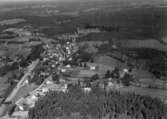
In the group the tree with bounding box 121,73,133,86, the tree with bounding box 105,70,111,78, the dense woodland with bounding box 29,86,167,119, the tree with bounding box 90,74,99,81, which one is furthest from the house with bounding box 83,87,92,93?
the tree with bounding box 105,70,111,78

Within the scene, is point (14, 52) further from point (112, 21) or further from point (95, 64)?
point (112, 21)

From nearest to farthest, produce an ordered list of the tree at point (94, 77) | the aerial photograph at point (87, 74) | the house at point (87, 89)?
the aerial photograph at point (87, 74) < the house at point (87, 89) < the tree at point (94, 77)

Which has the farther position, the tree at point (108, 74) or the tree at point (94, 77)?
the tree at point (108, 74)

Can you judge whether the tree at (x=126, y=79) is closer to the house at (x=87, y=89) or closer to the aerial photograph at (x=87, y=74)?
the aerial photograph at (x=87, y=74)

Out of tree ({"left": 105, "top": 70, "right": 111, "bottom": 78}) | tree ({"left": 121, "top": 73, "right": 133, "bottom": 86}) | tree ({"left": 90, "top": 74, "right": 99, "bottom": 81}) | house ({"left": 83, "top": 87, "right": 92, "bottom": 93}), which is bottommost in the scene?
tree ({"left": 121, "top": 73, "right": 133, "bottom": 86})

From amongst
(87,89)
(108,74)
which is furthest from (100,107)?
(108,74)

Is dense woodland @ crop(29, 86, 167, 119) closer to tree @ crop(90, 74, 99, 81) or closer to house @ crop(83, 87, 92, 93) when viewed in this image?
house @ crop(83, 87, 92, 93)

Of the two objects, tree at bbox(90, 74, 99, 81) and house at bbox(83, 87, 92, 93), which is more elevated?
house at bbox(83, 87, 92, 93)

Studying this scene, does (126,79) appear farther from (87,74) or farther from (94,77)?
(87,74)

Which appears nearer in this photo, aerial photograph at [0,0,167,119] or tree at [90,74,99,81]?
aerial photograph at [0,0,167,119]

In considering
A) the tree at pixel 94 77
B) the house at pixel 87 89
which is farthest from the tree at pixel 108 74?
the house at pixel 87 89
